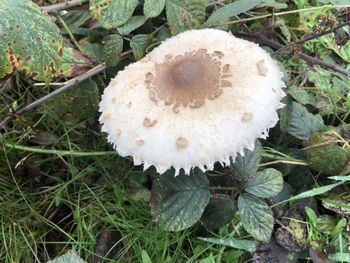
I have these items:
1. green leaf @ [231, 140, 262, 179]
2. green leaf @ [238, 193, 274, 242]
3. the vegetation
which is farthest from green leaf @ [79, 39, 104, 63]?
green leaf @ [238, 193, 274, 242]

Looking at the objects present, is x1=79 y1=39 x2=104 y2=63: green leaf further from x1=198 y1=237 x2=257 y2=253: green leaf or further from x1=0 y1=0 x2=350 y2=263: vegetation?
x1=198 y1=237 x2=257 y2=253: green leaf

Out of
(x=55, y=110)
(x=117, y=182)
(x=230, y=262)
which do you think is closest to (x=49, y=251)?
(x=117, y=182)

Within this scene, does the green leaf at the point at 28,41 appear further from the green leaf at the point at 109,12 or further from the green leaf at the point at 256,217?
the green leaf at the point at 256,217

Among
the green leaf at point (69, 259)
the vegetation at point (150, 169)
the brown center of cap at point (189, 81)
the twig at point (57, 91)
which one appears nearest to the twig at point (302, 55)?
the vegetation at point (150, 169)

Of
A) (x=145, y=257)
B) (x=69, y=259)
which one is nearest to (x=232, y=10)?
(x=145, y=257)

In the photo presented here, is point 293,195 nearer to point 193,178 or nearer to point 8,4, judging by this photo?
point 193,178

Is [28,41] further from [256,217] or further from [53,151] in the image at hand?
[256,217]
